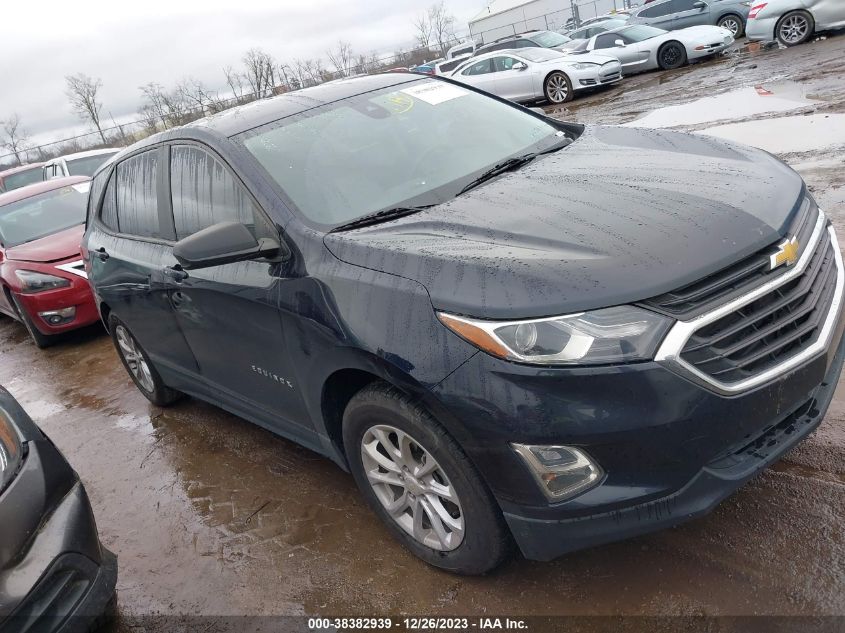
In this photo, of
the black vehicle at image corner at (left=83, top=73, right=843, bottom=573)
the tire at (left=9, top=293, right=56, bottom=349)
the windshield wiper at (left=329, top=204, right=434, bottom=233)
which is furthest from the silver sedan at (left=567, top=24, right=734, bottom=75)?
the windshield wiper at (left=329, top=204, right=434, bottom=233)

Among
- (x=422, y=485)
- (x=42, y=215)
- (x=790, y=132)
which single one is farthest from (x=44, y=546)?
(x=790, y=132)

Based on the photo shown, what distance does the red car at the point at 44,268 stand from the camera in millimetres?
6590

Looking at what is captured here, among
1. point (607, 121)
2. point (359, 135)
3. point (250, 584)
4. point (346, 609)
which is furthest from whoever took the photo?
point (607, 121)

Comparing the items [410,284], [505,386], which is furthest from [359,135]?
[505,386]

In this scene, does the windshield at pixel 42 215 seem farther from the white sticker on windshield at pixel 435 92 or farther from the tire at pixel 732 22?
the tire at pixel 732 22

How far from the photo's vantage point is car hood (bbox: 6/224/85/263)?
21.9ft

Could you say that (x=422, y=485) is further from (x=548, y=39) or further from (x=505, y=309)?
(x=548, y=39)

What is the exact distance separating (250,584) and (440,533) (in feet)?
2.98

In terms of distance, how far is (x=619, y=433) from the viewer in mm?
1938

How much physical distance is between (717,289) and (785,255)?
12.9 inches

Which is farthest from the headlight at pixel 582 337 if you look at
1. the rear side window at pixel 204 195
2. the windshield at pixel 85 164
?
the windshield at pixel 85 164

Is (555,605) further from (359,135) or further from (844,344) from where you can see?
(359,135)

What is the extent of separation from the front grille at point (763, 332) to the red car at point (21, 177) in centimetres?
1498

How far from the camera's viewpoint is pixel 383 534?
2926 mm
